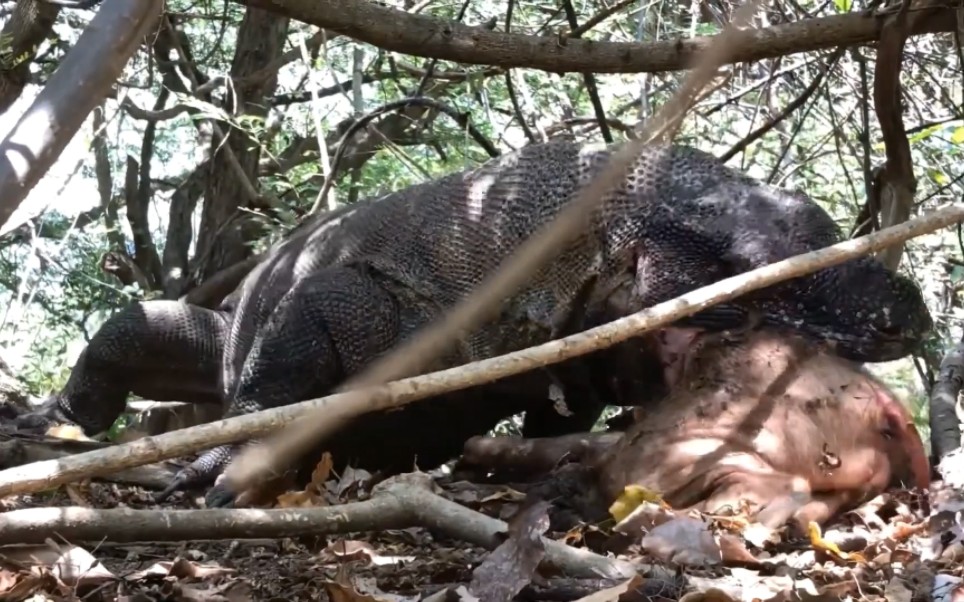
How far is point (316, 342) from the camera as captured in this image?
3395 mm

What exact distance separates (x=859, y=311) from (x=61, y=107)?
2.16 meters

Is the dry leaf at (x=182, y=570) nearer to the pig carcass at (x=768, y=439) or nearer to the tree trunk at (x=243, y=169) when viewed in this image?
the pig carcass at (x=768, y=439)

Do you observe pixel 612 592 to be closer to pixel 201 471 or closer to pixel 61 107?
pixel 61 107

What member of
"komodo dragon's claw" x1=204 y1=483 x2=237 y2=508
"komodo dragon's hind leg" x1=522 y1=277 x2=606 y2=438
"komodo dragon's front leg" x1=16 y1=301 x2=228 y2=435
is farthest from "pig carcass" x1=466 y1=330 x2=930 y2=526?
"komodo dragon's front leg" x1=16 y1=301 x2=228 y2=435

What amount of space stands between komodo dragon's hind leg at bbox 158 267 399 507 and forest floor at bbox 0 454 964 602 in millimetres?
1007

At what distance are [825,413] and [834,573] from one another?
2.15ft

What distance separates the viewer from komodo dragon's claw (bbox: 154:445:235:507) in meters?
3.19

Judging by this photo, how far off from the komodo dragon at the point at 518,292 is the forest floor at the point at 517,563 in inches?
25.3

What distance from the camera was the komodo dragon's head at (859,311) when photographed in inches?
114

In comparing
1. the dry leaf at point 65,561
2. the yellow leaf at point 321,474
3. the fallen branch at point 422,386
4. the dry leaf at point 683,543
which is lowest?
the yellow leaf at point 321,474

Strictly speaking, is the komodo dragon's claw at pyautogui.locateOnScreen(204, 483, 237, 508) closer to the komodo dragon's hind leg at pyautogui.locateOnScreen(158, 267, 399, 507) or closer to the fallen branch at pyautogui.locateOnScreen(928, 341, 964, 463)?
the komodo dragon's hind leg at pyautogui.locateOnScreen(158, 267, 399, 507)

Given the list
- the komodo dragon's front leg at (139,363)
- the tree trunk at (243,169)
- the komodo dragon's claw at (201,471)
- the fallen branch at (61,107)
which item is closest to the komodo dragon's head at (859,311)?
the komodo dragon's claw at (201,471)

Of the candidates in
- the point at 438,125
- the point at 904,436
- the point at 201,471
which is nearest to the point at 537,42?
the point at 904,436

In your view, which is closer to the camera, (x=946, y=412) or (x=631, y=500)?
(x=631, y=500)
